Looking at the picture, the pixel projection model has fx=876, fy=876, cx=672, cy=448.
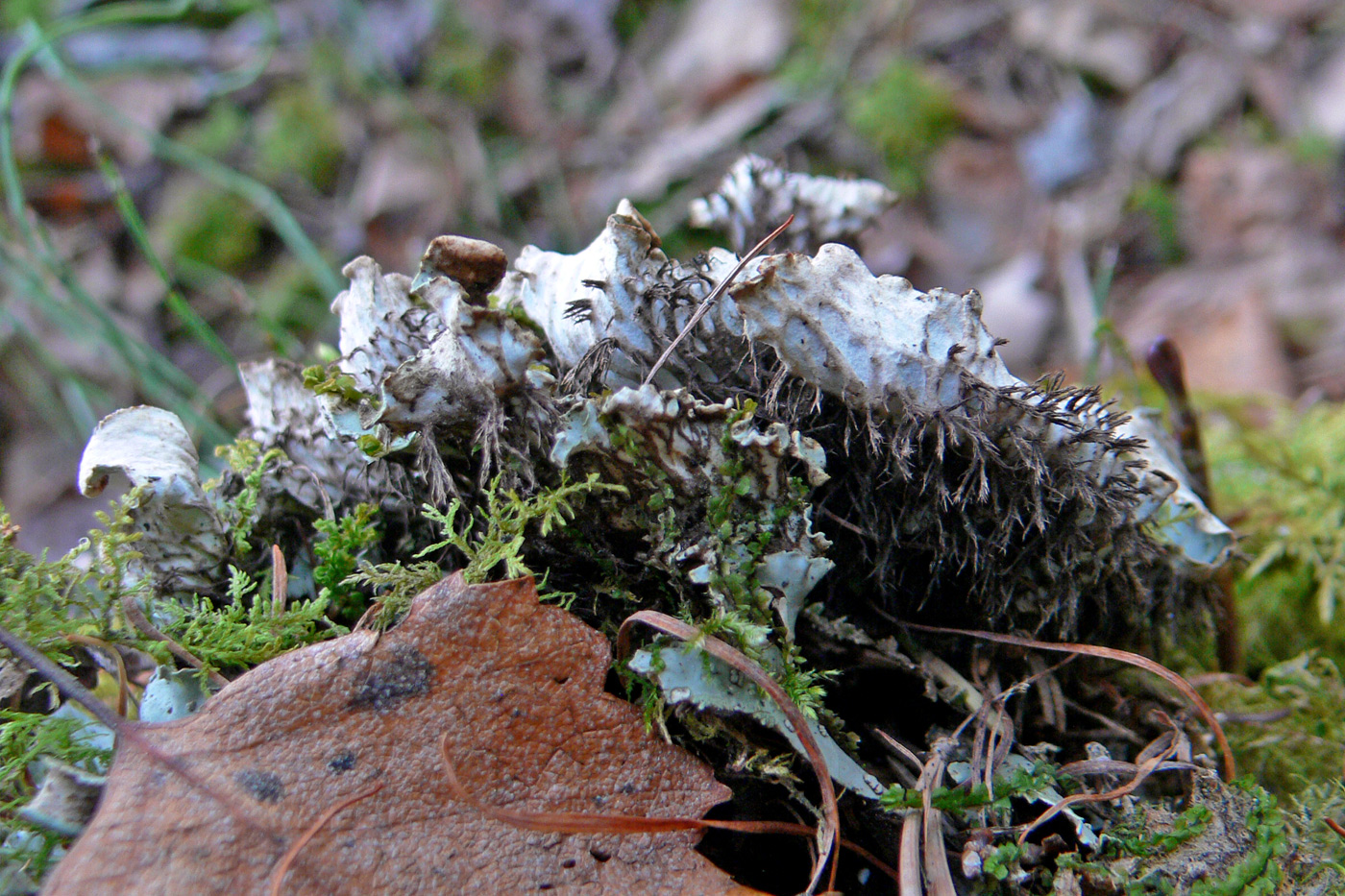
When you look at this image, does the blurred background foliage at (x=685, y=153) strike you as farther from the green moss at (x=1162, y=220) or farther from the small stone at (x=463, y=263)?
the small stone at (x=463, y=263)

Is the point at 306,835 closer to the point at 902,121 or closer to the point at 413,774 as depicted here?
the point at 413,774

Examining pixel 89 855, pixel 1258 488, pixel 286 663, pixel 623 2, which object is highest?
pixel 623 2

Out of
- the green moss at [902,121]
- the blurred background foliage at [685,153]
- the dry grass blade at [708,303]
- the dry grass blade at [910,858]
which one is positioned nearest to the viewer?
the dry grass blade at [910,858]

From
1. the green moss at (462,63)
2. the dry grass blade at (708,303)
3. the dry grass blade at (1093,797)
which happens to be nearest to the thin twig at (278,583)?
the dry grass blade at (708,303)

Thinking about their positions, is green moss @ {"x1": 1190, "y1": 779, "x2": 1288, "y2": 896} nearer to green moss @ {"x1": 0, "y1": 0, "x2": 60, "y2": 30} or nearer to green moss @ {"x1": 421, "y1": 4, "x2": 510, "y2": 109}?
green moss @ {"x1": 421, "y1": 4, "x2": 510, "y2": 109}

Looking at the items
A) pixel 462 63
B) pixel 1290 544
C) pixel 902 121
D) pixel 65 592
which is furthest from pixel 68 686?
pixel 462 63

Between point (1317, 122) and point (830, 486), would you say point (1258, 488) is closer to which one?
point (830, 486)

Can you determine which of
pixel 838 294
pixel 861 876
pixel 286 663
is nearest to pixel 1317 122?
pixel 838 294
